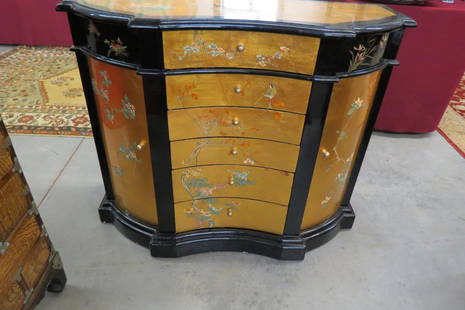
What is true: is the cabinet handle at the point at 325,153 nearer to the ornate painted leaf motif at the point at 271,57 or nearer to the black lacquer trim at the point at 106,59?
the ornate painted leaf motif at the point at 271,57

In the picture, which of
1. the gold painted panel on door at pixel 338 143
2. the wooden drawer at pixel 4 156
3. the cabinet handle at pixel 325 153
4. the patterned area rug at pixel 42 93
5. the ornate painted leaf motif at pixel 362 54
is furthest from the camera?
the patterned area rug at pixel 42 93

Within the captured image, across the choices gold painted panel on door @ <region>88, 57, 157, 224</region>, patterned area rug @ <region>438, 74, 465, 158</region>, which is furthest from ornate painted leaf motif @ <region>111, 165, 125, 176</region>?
patterned area rug @ <region>438, 74, 465, 158</region>

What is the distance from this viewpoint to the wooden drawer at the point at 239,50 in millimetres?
1086

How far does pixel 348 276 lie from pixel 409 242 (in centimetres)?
45

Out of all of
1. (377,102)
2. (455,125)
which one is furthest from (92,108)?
(455,125)

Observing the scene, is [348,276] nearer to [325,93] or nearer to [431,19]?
[325,93]

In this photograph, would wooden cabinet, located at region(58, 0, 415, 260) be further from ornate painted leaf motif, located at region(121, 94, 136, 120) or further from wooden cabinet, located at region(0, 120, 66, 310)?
wooden cabinet, located at region(0, 120, 66, 310)

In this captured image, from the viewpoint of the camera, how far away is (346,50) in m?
1.12

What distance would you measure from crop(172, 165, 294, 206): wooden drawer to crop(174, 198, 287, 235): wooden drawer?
35 mm

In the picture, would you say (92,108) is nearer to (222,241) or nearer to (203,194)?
(203,194)

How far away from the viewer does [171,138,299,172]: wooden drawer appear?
4.33 feet

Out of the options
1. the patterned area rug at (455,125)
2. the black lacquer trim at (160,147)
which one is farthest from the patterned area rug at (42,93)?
the patterned area rug at (455,125)

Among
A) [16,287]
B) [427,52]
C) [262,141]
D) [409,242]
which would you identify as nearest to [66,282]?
[16,287]

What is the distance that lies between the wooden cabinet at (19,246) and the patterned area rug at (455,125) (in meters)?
2.76
